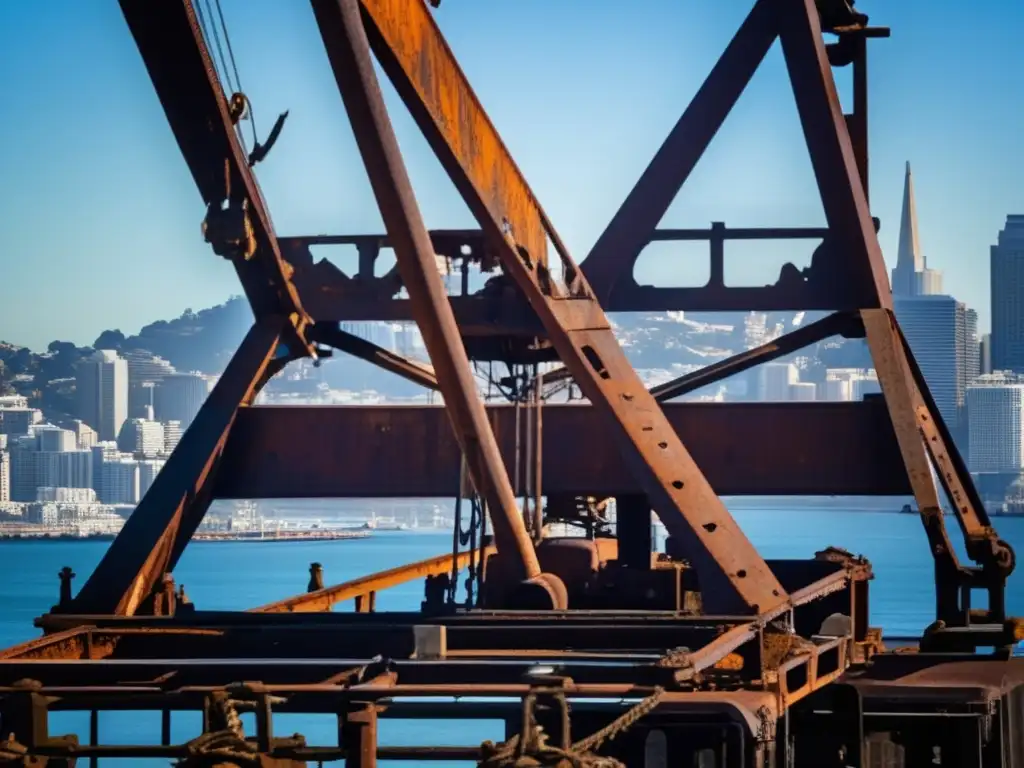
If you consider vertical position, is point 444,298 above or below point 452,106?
below

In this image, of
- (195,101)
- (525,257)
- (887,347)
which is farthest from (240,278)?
(887,347)

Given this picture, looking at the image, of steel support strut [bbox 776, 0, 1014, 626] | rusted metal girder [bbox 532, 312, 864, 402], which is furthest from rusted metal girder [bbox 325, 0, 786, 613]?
rusted metal girder [bbox 532, 312, 864, 402]

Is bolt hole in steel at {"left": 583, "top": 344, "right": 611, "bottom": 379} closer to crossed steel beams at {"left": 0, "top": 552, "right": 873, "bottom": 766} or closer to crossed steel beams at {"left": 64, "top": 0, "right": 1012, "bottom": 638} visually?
crossed steel beams at {"left": 64, "top": 0, "right": 1012, "bottom": 638}

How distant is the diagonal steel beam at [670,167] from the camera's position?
896 inches

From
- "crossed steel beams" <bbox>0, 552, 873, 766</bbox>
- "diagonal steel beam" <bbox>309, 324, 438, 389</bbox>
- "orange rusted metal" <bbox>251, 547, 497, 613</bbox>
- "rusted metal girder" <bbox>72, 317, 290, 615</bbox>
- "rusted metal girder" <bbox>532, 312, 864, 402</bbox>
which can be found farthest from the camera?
"rusted metal girder" <bbox>532, 312, 864, 402</bbox>

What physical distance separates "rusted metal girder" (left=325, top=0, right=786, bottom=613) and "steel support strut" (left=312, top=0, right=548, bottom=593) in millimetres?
158

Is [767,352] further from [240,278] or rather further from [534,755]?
Answer: [534,755]

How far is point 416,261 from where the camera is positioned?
53.5ft

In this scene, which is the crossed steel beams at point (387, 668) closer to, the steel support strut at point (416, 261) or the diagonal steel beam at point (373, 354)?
the steel support strut at point (416, 261)

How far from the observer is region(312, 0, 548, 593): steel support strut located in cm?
1462

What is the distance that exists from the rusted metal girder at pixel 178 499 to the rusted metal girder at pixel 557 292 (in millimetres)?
3186

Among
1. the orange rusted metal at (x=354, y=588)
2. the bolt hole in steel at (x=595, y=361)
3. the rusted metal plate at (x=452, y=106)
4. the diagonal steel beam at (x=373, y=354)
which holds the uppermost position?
the rusted metal plate at (x=452, y=106)

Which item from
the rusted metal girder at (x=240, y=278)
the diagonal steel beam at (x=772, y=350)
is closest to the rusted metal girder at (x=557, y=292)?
the rusted metal girder at (x=240, y=278)

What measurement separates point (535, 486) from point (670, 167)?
4.24 meters
